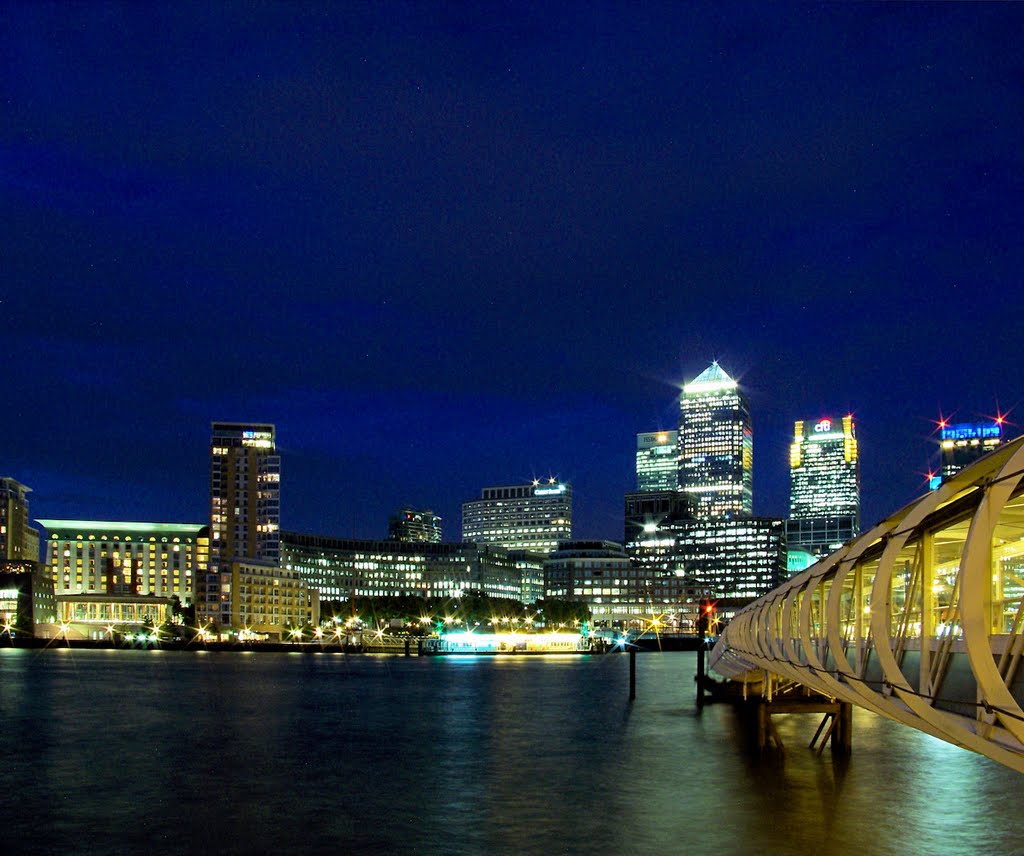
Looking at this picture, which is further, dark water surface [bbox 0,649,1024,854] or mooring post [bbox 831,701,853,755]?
mooring post [bbox 831,701,853,755]

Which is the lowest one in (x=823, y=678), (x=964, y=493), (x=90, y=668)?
(x=90, y=668)

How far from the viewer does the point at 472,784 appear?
54531 mm

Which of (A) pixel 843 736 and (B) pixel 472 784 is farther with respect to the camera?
(A) pixel 843 736

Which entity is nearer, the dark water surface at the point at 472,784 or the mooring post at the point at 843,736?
the dark water surface at the point at 472,784

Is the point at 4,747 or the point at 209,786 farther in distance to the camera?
the point at 4,747

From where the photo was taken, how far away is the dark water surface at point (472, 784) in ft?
137

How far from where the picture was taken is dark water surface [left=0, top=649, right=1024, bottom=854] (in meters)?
41.9

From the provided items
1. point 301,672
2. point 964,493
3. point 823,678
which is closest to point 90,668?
point 301,672

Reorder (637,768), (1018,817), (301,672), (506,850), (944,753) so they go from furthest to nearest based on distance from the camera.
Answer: (301,672) → (944,753) → (637,768) → (1018,817) → (506,850)

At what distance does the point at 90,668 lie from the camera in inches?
6481

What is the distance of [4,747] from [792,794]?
43.4m

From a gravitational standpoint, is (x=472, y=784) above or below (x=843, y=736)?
below

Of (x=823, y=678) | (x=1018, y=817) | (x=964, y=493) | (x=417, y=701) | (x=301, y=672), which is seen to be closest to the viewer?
(x=964, y=493)

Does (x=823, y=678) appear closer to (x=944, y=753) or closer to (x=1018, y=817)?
(x=1018, y=817)
